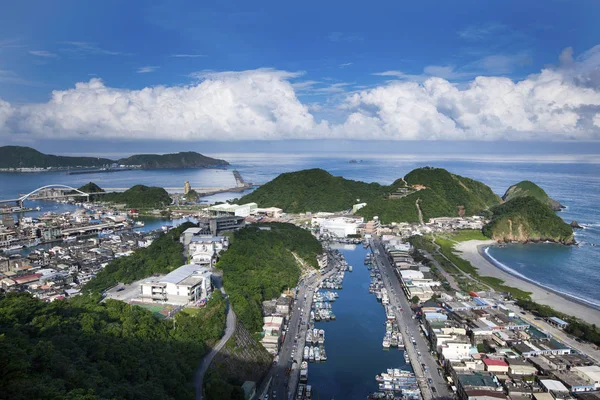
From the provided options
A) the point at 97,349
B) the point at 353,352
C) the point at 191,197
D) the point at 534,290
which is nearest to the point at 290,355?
the point at 353,352

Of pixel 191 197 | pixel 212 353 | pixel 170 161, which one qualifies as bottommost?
pixel 212 353

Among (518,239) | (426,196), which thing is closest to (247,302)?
(518,239)

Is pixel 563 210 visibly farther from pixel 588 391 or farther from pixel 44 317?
pixel 44 317

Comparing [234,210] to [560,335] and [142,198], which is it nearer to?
[142,198]

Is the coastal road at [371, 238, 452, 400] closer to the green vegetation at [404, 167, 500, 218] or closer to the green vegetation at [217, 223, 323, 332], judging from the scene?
the green vegetation at [217, 223, 323, 332]

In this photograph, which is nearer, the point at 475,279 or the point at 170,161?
the point at 475,279

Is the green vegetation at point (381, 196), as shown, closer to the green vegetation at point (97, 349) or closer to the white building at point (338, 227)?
the white building at point (338, 227)
